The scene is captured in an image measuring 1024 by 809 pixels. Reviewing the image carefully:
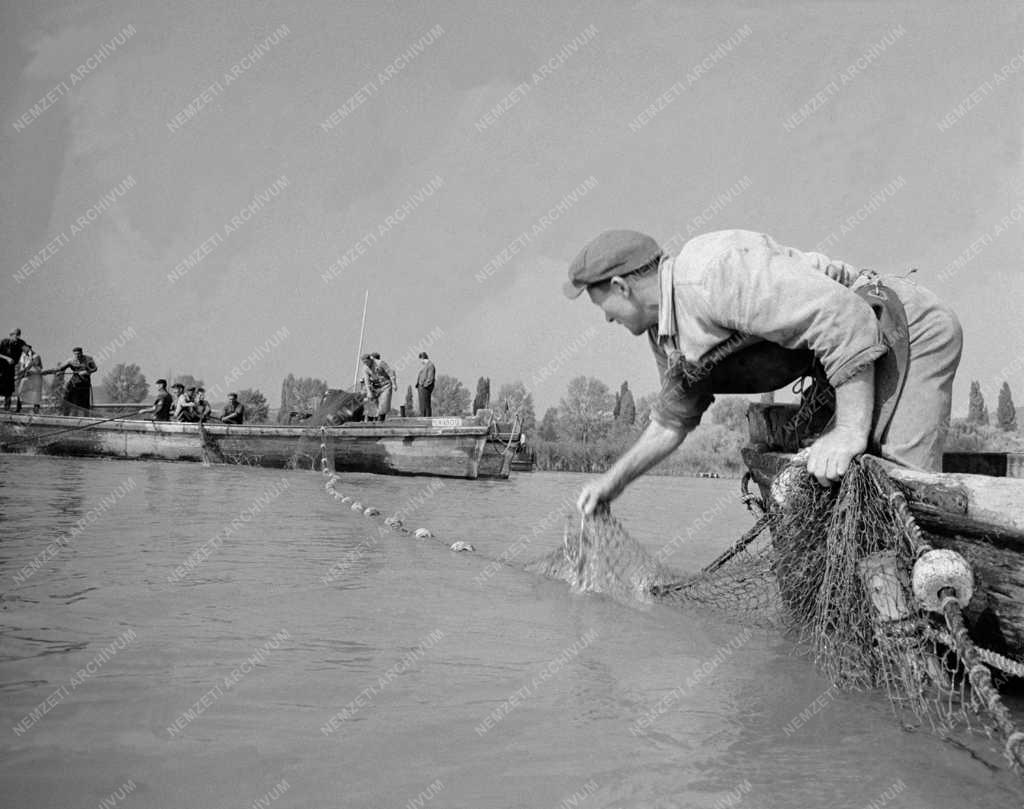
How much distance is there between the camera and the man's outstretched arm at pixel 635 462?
11.8 feet

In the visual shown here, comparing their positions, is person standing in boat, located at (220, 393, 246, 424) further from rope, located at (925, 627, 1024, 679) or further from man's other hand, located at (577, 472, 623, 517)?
rope, located at (925, 627, 1024, 679)

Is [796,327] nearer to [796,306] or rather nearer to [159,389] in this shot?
[796,306]

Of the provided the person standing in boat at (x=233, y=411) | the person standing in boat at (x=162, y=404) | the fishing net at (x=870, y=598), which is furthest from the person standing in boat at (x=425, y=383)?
the fishing net at (x=870, y=598)

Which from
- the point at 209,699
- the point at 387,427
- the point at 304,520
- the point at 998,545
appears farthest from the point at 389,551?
the point at 387,427

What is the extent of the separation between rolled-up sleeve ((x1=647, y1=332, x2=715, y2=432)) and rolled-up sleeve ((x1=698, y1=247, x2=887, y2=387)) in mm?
641

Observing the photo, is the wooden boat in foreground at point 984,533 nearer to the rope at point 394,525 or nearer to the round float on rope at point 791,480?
the round float on rope at point 791,480

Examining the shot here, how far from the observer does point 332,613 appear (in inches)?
156

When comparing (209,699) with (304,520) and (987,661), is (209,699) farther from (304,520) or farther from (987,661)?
(304,520)

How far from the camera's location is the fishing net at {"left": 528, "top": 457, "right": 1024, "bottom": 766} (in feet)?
7.42

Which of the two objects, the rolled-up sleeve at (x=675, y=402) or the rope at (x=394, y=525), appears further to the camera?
the rope at (x=394, y=525)

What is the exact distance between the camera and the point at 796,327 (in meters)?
2.57

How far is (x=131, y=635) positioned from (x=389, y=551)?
3.28m

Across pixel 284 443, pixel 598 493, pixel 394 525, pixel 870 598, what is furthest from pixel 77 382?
pixel 870 598

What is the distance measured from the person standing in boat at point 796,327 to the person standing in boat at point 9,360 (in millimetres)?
22997
